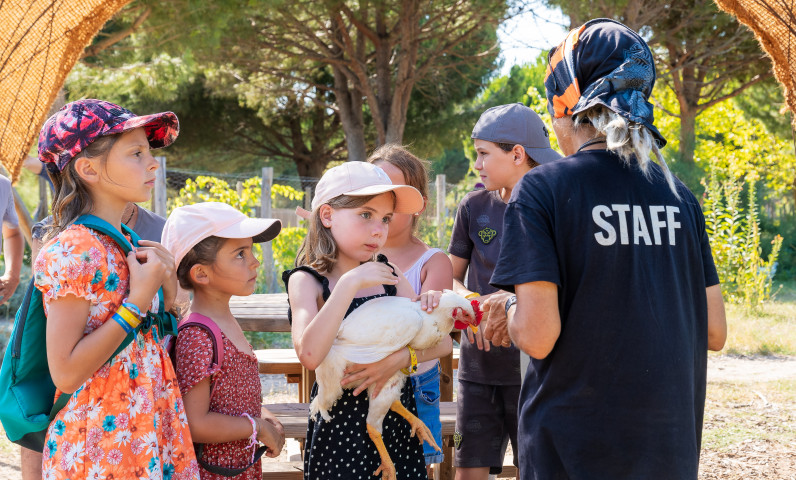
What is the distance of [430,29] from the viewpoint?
40.6ft

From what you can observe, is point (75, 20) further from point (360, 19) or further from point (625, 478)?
point (360, 19)

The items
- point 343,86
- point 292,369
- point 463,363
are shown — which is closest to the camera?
point 463,363

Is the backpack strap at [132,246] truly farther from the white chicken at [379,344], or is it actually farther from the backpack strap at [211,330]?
the white chicken at [379,344]

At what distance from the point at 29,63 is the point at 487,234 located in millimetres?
2470

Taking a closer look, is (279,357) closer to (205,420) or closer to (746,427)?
(205,420)

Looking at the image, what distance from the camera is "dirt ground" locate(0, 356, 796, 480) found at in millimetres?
4453

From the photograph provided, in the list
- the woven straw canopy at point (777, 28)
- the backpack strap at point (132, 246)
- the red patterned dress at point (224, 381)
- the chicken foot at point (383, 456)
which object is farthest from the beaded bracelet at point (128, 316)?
the woven straw canopy at point (777, 28)

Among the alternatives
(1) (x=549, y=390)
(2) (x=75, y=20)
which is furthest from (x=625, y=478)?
(2) (x=75, y=20)

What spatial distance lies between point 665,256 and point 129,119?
1400 mm

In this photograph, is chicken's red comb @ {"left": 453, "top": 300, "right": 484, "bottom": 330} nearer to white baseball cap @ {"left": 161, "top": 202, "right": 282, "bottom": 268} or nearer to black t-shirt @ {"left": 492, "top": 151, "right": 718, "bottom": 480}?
black t-shirt @ {"left": 492, "top": 151, "right": 718, "bottom": 480}

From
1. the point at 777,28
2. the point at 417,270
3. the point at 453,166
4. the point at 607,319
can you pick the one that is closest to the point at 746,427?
the point at 777,28

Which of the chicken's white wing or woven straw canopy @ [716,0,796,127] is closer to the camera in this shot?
the chicken's white wing

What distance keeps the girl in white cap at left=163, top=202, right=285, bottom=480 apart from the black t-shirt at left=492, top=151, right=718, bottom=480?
2.91 feet

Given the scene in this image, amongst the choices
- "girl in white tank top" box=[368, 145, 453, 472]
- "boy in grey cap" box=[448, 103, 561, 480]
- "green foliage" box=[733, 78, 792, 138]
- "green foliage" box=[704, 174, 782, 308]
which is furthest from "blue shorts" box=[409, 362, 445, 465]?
"green foliage" box=[733, 78, 792, 138]
